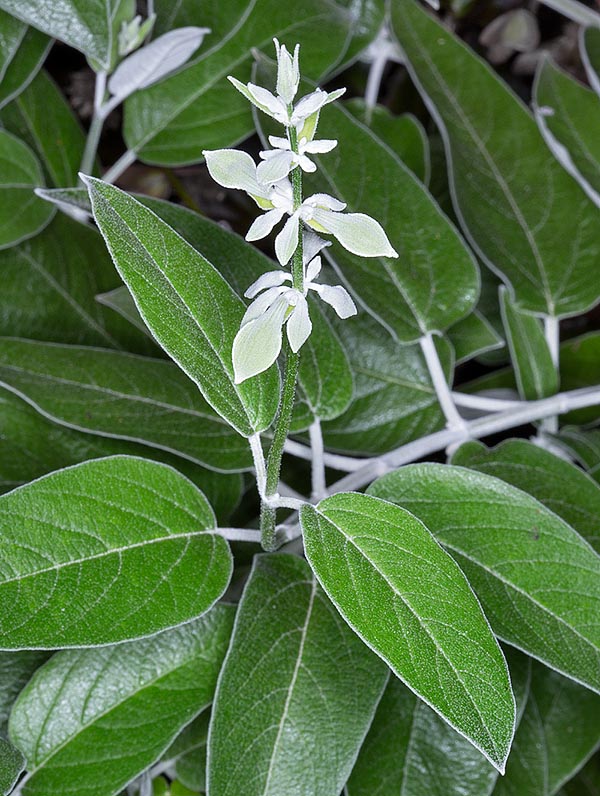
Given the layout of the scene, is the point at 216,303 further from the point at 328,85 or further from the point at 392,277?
the point at 328,85

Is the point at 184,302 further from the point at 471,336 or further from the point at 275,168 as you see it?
the point at 471,336

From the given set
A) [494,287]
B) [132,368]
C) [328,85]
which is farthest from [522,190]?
[132,368]

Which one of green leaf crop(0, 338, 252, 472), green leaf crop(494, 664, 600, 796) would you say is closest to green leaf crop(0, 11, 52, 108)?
green leaf crop(0, 338, 252, 472)

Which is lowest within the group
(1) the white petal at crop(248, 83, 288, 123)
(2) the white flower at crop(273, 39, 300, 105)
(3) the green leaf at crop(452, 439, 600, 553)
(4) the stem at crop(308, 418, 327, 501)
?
(3) the green leaf at crop(452, 439, 600, 553)

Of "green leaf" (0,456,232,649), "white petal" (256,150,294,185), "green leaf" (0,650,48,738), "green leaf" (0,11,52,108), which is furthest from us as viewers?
"green leaf" (0,11,52,108)

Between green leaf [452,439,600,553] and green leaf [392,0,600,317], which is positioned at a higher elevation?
green leaf [392,0,600,317]

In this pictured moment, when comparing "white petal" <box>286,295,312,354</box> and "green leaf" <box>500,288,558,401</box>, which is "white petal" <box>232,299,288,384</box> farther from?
"green leaf" <box>500,288,558,401</box>
